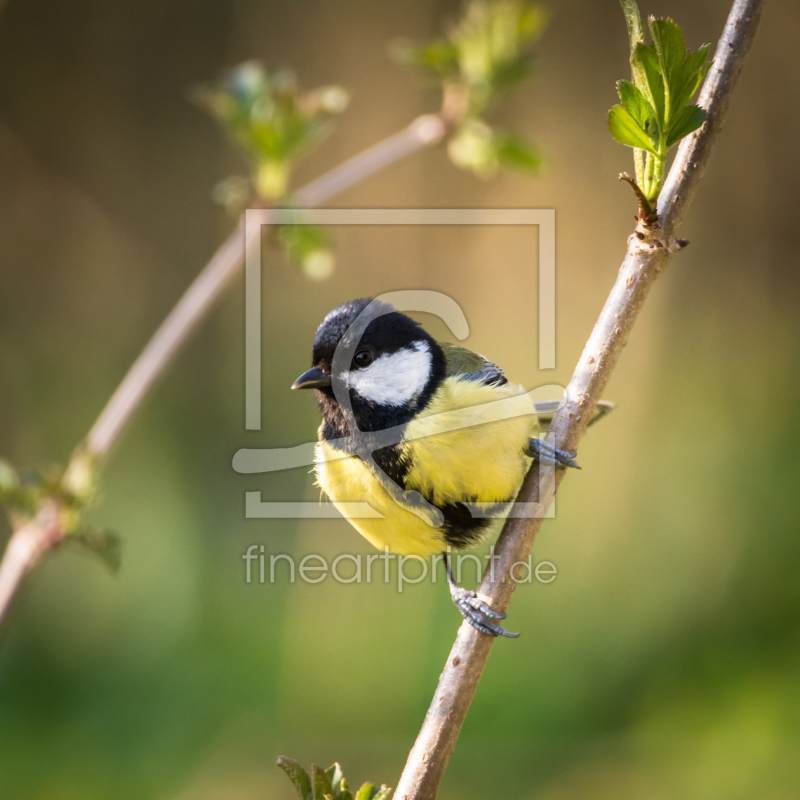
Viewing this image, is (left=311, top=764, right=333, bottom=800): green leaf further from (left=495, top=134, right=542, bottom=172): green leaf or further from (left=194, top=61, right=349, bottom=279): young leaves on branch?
(left=495, top=134, right=542, bottom=172): green leaf

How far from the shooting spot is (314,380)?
3.65 feet

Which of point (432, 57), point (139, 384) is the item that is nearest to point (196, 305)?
point (139, 384)

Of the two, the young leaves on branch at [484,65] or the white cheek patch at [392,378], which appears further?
the white cheek patch at [392,378]

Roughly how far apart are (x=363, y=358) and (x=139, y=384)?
0.53m

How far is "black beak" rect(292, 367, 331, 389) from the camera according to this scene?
43.3 inches

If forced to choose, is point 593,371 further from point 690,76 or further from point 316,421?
point 316,421

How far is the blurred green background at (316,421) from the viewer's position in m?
1.72

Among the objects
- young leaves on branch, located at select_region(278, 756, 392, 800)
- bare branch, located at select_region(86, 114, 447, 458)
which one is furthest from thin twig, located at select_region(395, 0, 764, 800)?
bare branch, located at select_region(86, 114, 447, 458)

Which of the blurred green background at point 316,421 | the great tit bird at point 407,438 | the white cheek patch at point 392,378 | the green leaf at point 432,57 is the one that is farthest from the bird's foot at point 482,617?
the blurred green background at point 316,421

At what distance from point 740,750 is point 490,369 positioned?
1.04m

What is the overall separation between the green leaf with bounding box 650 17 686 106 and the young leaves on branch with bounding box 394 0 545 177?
0.18 meters

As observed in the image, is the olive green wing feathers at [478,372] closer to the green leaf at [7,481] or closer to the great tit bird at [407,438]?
the great tit bird at [407,438]

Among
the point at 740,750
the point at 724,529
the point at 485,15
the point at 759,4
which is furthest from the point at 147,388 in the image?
the point at 724,529

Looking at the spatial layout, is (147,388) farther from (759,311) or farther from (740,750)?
(759,311)
